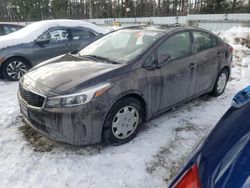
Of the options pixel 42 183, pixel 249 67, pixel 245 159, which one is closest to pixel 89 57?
pixel 42 183

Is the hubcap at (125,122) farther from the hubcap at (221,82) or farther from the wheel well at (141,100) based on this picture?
the hubcap at (221,82)

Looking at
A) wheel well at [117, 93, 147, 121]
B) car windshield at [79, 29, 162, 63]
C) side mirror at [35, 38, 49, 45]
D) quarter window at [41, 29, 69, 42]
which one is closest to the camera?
wheel well at [117, 93, 147, 121]

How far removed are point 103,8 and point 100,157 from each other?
51.1 meters

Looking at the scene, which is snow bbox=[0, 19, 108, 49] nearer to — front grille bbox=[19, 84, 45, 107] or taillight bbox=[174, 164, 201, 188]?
front grille bbox=[19, 84, 45, 107]

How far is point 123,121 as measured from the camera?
10.6ft

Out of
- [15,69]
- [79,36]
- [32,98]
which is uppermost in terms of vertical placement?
[79,36]

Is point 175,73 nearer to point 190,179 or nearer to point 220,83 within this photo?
point 220,83

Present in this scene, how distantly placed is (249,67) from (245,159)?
269 inches

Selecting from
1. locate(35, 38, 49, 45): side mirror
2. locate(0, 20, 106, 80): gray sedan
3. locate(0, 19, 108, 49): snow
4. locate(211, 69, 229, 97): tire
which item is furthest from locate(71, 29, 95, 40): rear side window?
locate(211, 69, 229, 97): tire

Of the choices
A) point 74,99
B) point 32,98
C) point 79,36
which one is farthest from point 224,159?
point 79,36

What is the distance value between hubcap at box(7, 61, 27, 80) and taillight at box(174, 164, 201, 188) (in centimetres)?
570

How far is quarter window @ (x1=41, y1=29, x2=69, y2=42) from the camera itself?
644 cm

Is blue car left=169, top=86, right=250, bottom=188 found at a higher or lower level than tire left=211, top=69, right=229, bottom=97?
higher

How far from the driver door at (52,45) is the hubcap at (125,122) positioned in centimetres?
394
